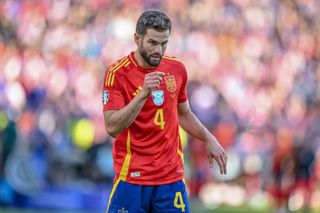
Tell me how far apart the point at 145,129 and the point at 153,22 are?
31.5 inches

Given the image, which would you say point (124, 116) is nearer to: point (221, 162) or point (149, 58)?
point (149, 58)

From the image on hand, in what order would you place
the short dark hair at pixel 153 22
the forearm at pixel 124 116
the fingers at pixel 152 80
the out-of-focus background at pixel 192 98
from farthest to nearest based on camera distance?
the out-of-focus background at pixel 192 98 < the short dark hair at pixel 153 22 < the forearm at pixel 124 116 < the fingers at pixel 152 80

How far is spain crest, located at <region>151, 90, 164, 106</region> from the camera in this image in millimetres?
7504

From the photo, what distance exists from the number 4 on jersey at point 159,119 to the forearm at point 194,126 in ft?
1.66

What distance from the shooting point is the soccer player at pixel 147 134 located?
24.3ft

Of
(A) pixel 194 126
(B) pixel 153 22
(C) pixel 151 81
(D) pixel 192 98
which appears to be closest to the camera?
(C) pixel 151 81

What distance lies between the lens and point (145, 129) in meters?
7.49

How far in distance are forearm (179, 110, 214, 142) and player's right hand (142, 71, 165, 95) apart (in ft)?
3.33

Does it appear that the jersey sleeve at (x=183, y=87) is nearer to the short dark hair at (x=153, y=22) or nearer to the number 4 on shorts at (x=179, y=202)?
the short dark hair at (x=153, y=22)

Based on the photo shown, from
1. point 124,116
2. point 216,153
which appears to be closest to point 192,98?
point 216,153

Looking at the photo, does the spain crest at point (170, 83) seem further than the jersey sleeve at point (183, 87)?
No

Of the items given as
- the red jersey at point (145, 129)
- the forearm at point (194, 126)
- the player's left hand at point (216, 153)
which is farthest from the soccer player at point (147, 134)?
the forearm at point (194, 126)

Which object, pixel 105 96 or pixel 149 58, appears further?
pixel 105 96

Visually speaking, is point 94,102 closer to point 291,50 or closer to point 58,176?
point 58,176
